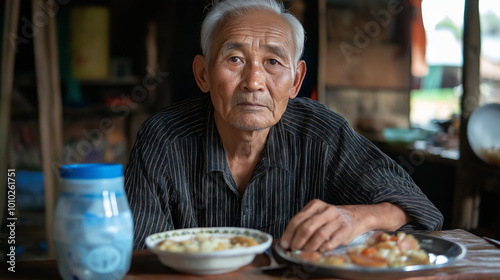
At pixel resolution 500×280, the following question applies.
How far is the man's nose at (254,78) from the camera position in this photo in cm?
157

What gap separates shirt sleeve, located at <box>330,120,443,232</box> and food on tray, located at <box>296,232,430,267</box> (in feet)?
1.11

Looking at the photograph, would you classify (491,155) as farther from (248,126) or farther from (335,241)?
(335,241)

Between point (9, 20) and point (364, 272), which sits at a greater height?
point (9, 20)

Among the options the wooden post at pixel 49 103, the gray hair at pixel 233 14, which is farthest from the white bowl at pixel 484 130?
the wooden post at pixel 49 103

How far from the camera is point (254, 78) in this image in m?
1.57

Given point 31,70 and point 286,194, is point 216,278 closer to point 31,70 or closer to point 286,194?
point 286,194

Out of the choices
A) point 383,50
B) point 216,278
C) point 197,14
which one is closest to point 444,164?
point 383,50

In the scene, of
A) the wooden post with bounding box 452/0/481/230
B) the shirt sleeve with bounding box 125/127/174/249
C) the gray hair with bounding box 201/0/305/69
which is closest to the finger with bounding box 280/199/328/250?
the shirt sleeve with bounding box 125/127/174/249

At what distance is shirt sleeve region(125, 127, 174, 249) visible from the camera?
144 cm

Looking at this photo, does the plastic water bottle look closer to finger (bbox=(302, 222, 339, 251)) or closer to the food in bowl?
finger (bbox=(302, 222, 339, 251))

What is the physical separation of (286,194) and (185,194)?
1.20ft

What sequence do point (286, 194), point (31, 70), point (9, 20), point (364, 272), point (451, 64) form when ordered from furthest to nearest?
A: point (451, 64) → point (31, 70) → point (9, 20) → point (286, 194) → point (364, 272)

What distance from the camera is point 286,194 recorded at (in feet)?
5.83

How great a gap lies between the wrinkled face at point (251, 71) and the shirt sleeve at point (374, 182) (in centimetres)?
30
